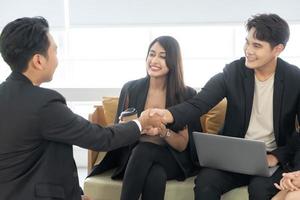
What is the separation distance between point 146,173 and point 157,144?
0.22m

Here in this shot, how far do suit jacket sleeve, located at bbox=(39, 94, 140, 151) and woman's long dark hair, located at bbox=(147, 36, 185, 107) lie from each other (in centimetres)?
93

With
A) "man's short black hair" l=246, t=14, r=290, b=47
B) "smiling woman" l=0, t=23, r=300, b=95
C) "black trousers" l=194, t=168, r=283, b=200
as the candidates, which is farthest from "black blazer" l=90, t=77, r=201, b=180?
"smiling woman" l=0, t=23, r=300, b=95

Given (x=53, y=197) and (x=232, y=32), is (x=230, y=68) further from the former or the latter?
(x=232, y=32)

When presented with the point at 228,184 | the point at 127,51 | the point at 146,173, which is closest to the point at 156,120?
the point at 146,173

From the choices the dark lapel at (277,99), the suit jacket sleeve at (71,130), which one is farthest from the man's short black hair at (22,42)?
the dark lapel at (277,99)

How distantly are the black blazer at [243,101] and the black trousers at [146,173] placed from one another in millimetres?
232

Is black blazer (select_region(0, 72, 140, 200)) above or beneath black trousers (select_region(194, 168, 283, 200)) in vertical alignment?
above

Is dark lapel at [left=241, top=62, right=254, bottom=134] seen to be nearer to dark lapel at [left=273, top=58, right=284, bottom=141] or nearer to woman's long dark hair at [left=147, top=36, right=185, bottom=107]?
dark lapel at [left=273, top=58, right=284, bottom=141]

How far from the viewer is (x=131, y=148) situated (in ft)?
9.24

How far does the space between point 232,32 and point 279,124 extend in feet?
6.73

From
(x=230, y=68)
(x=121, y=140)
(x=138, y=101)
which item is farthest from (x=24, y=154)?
(x=230, y=68)

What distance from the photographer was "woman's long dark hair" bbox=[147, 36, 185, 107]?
2.88m

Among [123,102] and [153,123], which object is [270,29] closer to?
[153,123]

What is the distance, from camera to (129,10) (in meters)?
4.19
